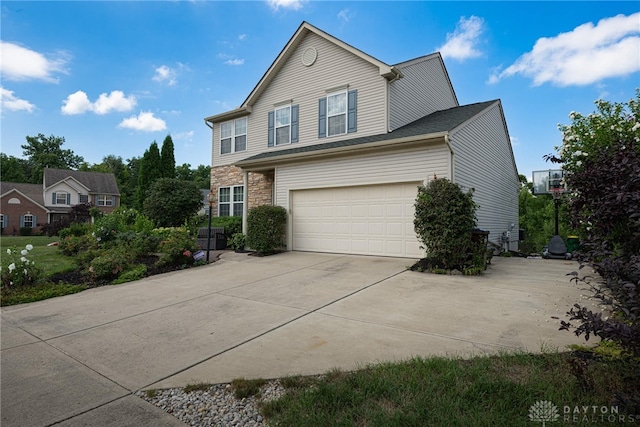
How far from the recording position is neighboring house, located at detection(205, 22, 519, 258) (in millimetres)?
8883

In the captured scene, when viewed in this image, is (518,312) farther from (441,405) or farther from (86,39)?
(86,39)

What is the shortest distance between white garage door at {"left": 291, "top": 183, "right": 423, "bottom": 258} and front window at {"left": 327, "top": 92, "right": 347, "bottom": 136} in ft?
8.56

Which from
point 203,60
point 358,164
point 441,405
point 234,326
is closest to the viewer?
point 441,405

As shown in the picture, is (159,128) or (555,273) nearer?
(555,273)

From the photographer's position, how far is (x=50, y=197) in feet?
115

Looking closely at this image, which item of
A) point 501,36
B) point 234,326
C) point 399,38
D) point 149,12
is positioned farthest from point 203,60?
point 234,326

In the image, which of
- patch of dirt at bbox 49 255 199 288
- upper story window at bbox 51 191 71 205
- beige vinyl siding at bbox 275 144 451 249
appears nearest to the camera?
patch of dirt at bbox 49 255 199 288

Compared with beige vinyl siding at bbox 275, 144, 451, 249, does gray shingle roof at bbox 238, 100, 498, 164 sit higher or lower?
higher

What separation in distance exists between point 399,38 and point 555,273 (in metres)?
9.81

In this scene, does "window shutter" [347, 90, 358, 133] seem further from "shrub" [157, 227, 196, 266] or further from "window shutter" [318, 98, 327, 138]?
"shrub" [157, 227, 196, 266]

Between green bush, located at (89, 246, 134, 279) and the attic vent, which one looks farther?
the attic vent

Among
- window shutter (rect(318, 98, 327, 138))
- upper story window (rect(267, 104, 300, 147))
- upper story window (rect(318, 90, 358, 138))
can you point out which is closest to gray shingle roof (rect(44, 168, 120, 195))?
upper story window (rect(267, 104, 300, 147))

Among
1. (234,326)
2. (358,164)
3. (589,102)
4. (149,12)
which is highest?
(149,12)

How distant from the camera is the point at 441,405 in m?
2.17
